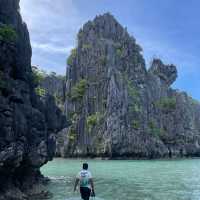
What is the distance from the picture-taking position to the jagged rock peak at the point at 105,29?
431 feet

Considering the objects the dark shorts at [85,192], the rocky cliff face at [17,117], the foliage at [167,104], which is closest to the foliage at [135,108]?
the foliage at [167,104]

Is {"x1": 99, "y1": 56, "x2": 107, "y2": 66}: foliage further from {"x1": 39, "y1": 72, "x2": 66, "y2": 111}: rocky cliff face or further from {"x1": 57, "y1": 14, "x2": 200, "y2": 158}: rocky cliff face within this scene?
{"x1": 39, "y1": 72, "x2": 66, "y2": 111}: rocky cliff face

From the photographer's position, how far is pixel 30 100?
113ft

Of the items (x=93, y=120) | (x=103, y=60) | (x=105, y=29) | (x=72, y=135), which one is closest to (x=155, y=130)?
(x=93, y=120)

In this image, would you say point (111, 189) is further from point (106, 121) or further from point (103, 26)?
point (103, 26)

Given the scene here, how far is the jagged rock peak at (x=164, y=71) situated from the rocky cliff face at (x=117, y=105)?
307 inches

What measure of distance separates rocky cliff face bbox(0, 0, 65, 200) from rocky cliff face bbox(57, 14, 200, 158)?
71.3 m

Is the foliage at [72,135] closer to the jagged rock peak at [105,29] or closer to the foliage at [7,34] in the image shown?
the jagged rock peak at [105,29]

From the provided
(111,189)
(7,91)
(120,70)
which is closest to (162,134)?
(120,70)

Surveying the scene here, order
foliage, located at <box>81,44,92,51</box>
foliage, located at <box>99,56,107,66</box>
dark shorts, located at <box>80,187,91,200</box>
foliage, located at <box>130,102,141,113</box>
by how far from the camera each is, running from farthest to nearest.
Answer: foliage, located at <box>81,44,92,51</box>
foliage, located at <box>99,56,107,66</box>
foliage, located at <box>130,102,141,113</box>
dark shorts, located at <box>80,187,91,200</box>

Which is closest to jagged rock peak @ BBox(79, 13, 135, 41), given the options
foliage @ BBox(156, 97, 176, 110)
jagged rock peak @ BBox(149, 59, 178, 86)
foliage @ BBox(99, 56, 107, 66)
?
foliage @ BBox(99, 56, 107, 66)

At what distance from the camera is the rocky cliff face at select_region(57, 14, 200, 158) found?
359 ft

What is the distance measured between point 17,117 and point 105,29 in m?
107

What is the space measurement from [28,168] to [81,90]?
87492mm
